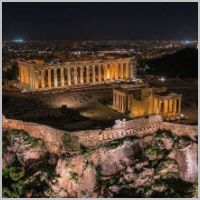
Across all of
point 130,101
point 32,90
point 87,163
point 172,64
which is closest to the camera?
point 87,163

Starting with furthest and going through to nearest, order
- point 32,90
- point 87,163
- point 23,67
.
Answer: point 23,67 < point 32,90 < point 87,163

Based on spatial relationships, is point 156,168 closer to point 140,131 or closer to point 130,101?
point 140,131

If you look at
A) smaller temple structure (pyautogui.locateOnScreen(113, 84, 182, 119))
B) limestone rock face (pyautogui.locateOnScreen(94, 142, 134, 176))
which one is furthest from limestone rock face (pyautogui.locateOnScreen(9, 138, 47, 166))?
smaller temple structure (pyautogui.locateOnScreen(113, 84, 182, 119))

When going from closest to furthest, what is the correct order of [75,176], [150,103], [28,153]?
[75,176]
[28,153]
[150,103]

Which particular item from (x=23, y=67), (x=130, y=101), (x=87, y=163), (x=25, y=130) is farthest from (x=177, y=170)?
(x=23, y=67)

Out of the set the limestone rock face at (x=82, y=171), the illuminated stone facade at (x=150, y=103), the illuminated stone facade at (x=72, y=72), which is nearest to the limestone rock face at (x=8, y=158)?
the limestone rock face at (x=82, y=171)

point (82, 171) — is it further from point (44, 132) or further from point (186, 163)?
point (186, 163)

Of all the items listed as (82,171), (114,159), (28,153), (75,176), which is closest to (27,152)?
(28,153)

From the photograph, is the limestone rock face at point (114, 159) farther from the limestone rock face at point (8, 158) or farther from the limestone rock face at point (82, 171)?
the limestone rock face at point (8, 158)
